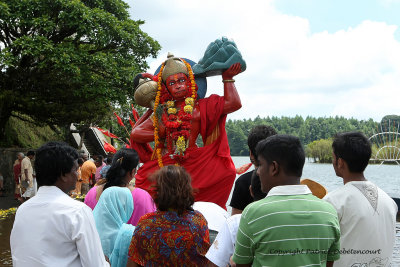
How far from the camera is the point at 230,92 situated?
210 inches

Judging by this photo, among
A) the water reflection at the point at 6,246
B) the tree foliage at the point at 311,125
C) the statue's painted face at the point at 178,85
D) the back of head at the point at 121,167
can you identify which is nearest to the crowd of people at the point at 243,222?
the back of head at the point at 121,167

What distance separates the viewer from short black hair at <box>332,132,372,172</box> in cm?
258

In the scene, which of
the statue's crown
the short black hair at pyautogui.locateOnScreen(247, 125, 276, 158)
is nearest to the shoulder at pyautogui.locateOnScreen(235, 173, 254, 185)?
the short black hair at pyautogui.locateOnScreen(247, 125, 276, 158)

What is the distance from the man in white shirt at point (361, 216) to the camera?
2.41m

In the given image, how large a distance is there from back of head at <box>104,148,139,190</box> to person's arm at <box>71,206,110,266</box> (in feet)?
4.02

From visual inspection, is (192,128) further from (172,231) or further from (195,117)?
(172,231)

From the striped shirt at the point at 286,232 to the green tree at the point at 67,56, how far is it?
12.3 meters

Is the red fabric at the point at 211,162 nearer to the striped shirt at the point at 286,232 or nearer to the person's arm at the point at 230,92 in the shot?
the person's arm at the point at 230,92

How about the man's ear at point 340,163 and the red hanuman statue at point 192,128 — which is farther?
the red hanuman statue at point 192,128

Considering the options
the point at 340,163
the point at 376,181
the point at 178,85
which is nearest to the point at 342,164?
the point at 340,163

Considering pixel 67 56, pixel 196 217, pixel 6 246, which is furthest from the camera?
pixel 67 56

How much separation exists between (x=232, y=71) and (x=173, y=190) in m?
3.10

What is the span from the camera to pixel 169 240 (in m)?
2.42

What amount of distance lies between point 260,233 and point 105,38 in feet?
42.6
